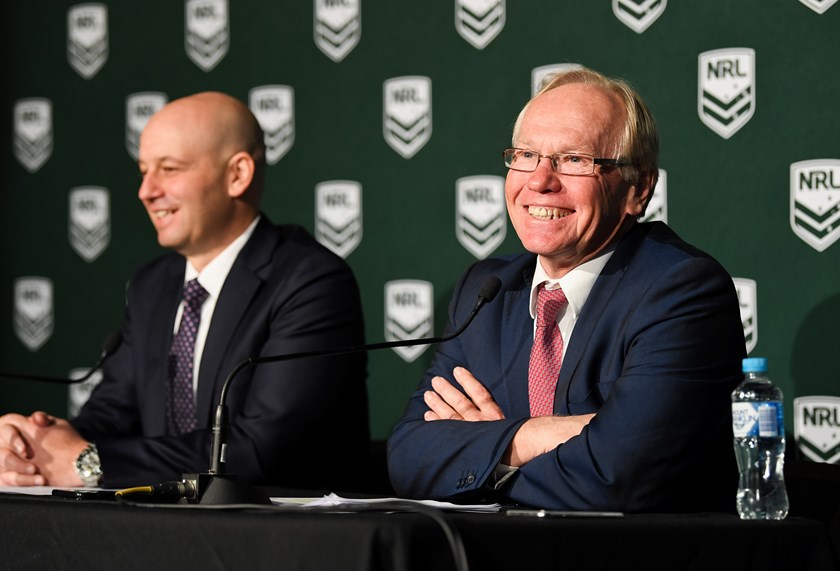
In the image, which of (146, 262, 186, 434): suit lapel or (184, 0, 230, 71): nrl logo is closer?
(146, 262, 186, 434): suit lapel

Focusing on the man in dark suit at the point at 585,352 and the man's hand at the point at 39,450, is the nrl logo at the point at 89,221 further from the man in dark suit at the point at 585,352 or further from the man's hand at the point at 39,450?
the man in dark suit at the point at 585,352

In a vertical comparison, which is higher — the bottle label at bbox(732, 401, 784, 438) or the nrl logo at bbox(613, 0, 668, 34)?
the nrl logo at bbox(613, 0, 668, 34)

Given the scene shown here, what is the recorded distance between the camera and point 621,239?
274 centimetres

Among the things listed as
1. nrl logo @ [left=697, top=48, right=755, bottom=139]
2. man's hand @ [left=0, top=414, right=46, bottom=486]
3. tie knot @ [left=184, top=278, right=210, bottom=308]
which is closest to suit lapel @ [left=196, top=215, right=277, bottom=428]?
tie knot @ [left=184, top=278, right=210, bottom=308]

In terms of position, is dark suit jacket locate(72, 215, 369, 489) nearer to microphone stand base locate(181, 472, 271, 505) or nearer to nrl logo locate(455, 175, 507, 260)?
nrl logo locate(455, 175, 507, 260)

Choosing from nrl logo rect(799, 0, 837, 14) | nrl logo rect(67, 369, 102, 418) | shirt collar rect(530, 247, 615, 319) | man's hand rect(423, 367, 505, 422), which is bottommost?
nrl logo rect(67, 369, 102, 418)

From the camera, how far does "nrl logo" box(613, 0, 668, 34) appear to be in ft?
11.8

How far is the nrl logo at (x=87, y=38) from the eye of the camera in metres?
4.89

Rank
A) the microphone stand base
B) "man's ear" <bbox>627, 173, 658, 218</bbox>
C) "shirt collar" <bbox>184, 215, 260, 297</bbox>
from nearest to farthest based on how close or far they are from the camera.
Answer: the microphone stand base → "man's ear" <bbox>627, 173, 658, 218</bbox> → "shirt collar" <bbox>184, 215, 260, 297</bbox>

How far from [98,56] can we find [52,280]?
0.96 meters

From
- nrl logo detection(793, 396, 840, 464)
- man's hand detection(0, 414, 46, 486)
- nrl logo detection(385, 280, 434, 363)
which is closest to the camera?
man's hand detection(0, 414, 46, 486)

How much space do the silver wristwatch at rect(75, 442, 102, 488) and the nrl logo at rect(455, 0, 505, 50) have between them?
74.3 inches

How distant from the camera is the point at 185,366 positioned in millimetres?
3498

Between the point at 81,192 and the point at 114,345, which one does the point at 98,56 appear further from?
the point at 114,345
